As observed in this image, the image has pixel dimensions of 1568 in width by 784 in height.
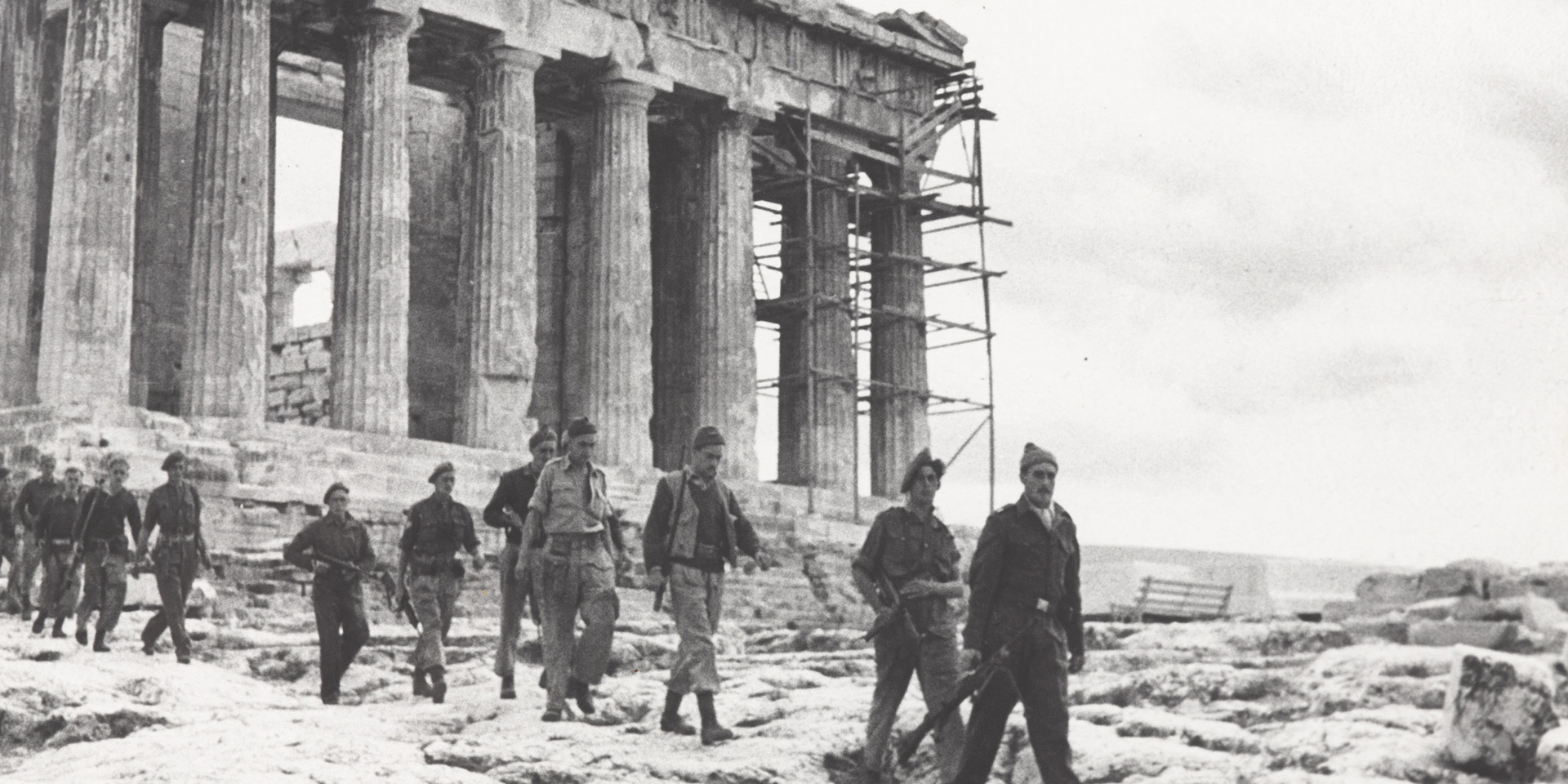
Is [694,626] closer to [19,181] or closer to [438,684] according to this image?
[438,684]

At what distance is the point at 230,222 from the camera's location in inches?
1022

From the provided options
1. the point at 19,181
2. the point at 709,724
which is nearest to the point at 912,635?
the point at 709,724

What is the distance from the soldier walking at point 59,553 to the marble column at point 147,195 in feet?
29.7

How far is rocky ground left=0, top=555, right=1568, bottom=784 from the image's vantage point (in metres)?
11.0

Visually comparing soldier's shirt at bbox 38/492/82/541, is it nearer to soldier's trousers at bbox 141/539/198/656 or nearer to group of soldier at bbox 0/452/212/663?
group of soldier at bbox 0/452/212/663

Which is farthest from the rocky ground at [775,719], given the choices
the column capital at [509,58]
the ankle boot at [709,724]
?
the column capital at [509,58]

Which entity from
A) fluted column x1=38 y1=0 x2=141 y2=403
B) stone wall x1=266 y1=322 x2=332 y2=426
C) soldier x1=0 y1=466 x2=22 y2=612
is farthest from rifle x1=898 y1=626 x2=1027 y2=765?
stone wall x1=266 y1=322 x2=332 y2=426

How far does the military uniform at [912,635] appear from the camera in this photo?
12.1 meters

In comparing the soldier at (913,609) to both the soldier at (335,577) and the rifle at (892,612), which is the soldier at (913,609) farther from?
the soldier at (335,577)

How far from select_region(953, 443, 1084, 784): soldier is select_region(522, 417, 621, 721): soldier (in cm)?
353

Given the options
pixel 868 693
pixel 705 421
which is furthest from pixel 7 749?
pixel 705 421

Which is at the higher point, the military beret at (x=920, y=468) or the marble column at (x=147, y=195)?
the marble column at (x=147, y=195)

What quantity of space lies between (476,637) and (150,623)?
3241 millimetres

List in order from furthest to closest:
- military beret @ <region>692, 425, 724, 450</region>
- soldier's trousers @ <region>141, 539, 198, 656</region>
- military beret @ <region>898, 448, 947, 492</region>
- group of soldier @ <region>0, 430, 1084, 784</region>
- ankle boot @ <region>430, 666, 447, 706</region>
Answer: soldier's trousers @ <region>141, 539, 198, 656</region>
ankle boot @ <region>430, 666, 447, 706</region>
military beret @ <region>692, 425, 724, 450</region>
military beret @ <region>898, 448, 947, 492</region>
group of soldier @ <region>0, 430, 1084, 784</region>
